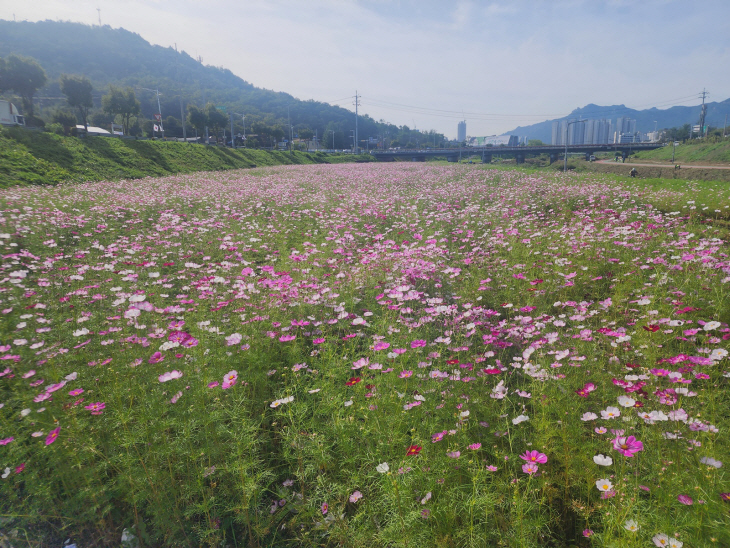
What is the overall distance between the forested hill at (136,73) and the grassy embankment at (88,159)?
6936cm

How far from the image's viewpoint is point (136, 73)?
138625 mm

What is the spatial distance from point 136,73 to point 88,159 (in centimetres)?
15329

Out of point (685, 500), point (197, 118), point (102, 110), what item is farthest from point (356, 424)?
point (102, 110)

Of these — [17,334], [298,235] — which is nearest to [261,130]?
[298,235]

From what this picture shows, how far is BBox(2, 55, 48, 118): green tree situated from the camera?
1313 inches

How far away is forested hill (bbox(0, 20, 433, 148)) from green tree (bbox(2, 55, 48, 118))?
6094 cm

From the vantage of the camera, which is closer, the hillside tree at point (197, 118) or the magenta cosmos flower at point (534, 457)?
the magenta cosmos flower at point (534, 457)

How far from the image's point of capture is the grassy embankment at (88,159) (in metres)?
16.7

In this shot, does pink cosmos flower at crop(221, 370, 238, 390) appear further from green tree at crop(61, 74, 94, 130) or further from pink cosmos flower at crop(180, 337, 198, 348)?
green tree at crop(61, 74, 94, 130)

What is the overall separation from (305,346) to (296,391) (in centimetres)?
83

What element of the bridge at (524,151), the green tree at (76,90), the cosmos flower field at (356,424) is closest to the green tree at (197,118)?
the green tree at (76,90)

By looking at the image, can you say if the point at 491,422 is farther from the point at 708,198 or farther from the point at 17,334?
the point at 708,198

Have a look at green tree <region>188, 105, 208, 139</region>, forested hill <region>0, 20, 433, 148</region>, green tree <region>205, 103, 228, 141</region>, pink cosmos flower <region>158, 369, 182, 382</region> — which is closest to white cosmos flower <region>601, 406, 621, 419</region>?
pink cosmos flower <region>158, 369, 182, 382</region>

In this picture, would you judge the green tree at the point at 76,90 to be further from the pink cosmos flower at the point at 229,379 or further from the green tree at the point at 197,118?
the pink cosmos flower at the point at 229,379
